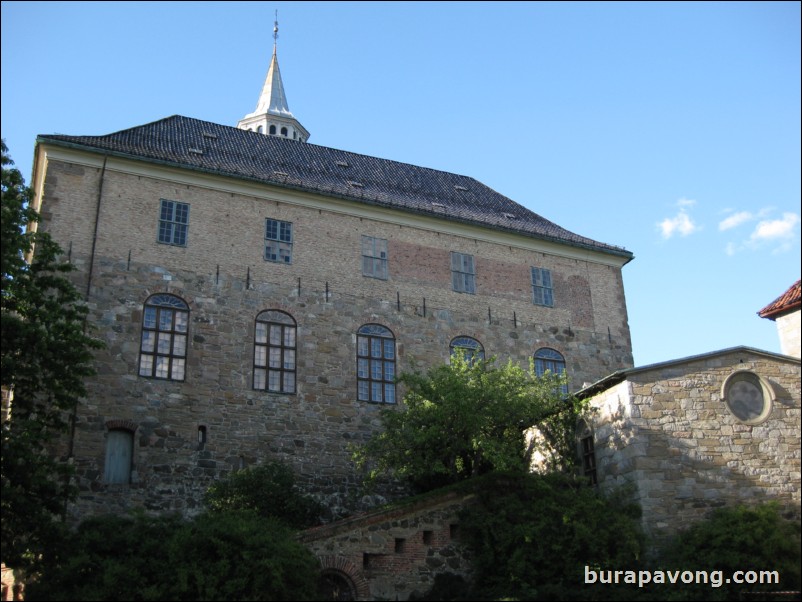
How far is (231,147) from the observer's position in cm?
3003

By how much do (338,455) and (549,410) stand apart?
6.26m

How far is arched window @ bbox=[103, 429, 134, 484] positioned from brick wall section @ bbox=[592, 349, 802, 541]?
38.7 feet

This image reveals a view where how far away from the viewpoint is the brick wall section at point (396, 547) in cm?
1833

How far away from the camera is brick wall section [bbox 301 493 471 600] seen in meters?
18.3

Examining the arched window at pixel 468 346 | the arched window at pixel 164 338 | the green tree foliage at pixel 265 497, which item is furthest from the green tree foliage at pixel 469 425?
the arched window at pixel 164 338

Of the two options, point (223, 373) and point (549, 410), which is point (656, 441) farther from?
point (223, 373)

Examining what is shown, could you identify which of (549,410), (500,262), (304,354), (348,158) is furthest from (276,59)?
(549,410)

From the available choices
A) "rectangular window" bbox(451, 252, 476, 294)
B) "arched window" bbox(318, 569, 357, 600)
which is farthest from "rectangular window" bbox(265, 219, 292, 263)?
"arched window" bbox(318, 569, 357, 600)

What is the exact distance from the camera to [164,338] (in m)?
24.5

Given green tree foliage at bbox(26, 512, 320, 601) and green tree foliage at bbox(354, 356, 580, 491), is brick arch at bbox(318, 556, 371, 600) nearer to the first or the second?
green tree foliage at bbox(26, 512, 320, 601)

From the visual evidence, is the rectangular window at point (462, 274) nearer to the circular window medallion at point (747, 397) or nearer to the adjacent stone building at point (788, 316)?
the adjacent stone building at point (788, 316)

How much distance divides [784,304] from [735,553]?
9.90m

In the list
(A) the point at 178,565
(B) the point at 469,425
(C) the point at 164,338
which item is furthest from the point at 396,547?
(C) the point at 164,338

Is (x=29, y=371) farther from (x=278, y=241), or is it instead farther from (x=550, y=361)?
(x=550, y=361)
